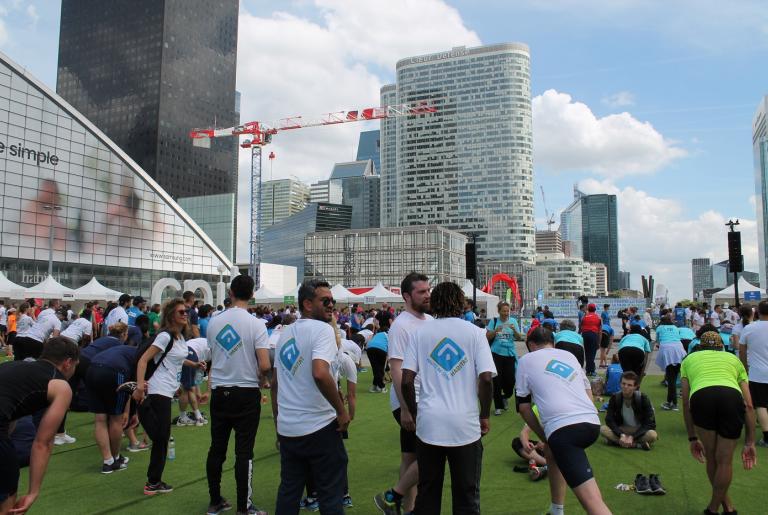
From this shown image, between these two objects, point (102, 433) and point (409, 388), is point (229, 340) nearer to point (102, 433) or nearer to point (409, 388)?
point (409, 388)

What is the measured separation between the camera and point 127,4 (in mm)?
134250

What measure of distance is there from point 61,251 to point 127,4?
108940 millimetres

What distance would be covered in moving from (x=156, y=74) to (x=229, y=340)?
5757 inches

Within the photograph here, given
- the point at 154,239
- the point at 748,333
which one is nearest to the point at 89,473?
the point at 748,333

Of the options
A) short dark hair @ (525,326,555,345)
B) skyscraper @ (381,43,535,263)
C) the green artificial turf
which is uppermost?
skyscraper @ (381,43,535,263)

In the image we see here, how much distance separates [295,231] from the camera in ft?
526

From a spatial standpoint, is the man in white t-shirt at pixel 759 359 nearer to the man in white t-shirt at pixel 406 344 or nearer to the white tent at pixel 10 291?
the man in white t-shirt at pixel 406 344

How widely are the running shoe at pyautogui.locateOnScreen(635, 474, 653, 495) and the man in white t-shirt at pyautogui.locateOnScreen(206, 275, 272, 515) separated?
11.6 ft

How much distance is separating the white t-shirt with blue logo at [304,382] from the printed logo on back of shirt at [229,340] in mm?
959

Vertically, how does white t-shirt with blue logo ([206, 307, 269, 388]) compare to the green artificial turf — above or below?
above

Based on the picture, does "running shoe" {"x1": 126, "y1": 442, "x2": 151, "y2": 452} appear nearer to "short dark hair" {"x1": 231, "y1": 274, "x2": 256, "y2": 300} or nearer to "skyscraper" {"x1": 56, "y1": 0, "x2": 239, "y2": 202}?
"short dark hair" {"x1": 231, "y1": 274, "x2": 256, "y2": 300}

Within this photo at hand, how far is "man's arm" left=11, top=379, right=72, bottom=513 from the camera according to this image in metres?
3.09

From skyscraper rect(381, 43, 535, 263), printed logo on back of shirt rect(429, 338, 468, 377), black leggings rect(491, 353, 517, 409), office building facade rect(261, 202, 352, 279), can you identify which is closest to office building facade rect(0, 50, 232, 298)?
black leggings rect(491, 353, 517, 409)

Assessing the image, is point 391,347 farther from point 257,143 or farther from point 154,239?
point 257,143
